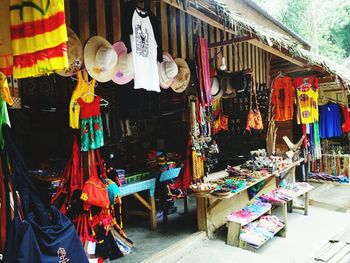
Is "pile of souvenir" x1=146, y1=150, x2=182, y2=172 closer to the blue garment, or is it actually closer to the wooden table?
the wooden table

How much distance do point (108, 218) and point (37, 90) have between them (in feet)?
12.9

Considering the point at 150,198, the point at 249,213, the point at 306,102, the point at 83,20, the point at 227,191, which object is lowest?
the point at 249,213

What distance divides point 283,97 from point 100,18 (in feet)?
20.2

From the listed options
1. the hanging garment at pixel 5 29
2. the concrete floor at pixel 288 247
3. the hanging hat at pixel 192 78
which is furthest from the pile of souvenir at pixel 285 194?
the hanging garment at pixel 5 29

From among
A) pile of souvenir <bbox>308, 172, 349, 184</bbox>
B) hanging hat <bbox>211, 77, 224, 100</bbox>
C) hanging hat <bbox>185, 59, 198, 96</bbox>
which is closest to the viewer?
hanging hat <bbox>185, 59, 198, 96</bbox>

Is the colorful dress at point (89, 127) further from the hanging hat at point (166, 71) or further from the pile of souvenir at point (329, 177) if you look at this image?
the pile of souvenir at point (329, 177)

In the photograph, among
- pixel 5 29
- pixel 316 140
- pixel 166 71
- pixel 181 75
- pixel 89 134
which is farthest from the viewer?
pixel 316 140

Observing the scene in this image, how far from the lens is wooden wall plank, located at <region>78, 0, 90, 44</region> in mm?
3575

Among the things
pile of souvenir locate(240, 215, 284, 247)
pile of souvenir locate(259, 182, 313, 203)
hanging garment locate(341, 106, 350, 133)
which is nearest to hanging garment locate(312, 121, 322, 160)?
hanging garment locate(341, 106, 350, 133)

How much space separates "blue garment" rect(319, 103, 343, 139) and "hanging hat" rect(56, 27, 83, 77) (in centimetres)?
944

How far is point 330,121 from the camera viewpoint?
10586 millimetres

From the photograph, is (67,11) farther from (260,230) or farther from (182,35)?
(260,230)

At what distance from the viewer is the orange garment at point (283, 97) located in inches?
334

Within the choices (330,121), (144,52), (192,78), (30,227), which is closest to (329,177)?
(330,121)
